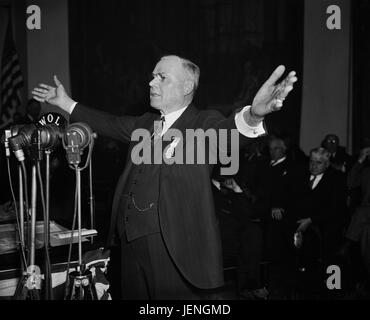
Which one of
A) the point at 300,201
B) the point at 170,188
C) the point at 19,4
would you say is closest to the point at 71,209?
the point at 170,188

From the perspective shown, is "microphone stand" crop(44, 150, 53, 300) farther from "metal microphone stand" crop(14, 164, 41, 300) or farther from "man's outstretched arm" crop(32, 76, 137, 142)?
"man's outstretched arm" crop(32, 76, 137, 142)

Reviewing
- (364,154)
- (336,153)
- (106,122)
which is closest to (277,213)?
(364,154)

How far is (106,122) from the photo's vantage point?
3.18 metres

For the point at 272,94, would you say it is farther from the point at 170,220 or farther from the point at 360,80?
the point at 360,80

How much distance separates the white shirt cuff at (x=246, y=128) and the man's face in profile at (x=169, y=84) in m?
0.50

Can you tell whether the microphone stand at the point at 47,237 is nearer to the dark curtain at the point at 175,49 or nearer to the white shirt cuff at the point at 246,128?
the white shirt cuff at the point at 246,128

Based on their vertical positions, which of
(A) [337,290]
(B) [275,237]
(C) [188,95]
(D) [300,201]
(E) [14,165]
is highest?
(C) [188,95]

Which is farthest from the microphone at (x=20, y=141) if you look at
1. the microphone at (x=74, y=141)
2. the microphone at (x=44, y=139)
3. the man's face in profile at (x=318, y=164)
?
the man's face in profile at (x=318, y=164)

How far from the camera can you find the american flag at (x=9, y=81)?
5.86m
